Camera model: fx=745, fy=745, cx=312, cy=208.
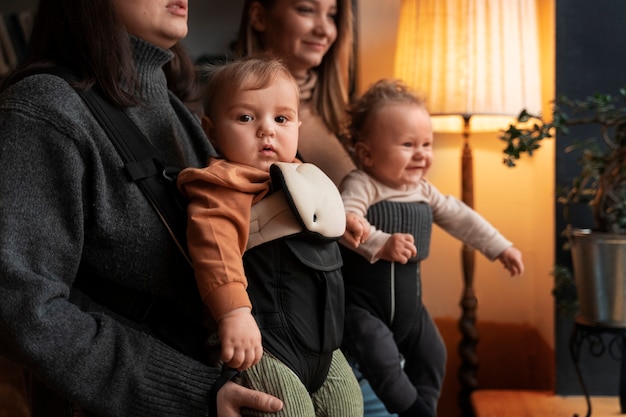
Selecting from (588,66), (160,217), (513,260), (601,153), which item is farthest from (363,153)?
(588,66)

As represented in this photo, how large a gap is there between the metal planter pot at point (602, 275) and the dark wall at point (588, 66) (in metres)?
0.29

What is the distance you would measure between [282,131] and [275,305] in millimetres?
293

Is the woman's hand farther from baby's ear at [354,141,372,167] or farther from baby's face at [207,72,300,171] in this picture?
baby's ear at [354,141,372,167]

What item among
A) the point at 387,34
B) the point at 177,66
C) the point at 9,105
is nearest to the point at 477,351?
the point at 387,34

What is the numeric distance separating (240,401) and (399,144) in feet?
2.65

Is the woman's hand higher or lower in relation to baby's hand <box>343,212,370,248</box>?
lower

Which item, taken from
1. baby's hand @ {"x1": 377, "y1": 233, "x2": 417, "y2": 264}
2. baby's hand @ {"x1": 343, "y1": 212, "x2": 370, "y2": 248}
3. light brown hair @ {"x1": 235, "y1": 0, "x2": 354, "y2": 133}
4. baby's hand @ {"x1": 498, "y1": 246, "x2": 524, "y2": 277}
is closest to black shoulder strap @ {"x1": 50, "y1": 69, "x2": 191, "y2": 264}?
baby's hand @ {"x1": 343, "y1": 212, "x2": 370, "y2": 248}

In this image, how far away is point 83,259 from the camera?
1.15 meters

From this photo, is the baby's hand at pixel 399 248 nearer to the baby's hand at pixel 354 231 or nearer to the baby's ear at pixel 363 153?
the baby's hand at pixel 354 231

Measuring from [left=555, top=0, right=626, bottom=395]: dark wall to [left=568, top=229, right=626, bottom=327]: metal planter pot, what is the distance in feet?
0.96

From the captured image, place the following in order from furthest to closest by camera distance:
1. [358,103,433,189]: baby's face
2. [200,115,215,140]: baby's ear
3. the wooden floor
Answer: the wooden floor
[358,103,433,189]: baby's face
[200,115,215,140]: baby's ear

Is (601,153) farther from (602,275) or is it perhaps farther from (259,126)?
(259,126)

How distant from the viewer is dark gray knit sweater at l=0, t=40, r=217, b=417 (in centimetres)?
104

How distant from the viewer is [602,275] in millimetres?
2064
